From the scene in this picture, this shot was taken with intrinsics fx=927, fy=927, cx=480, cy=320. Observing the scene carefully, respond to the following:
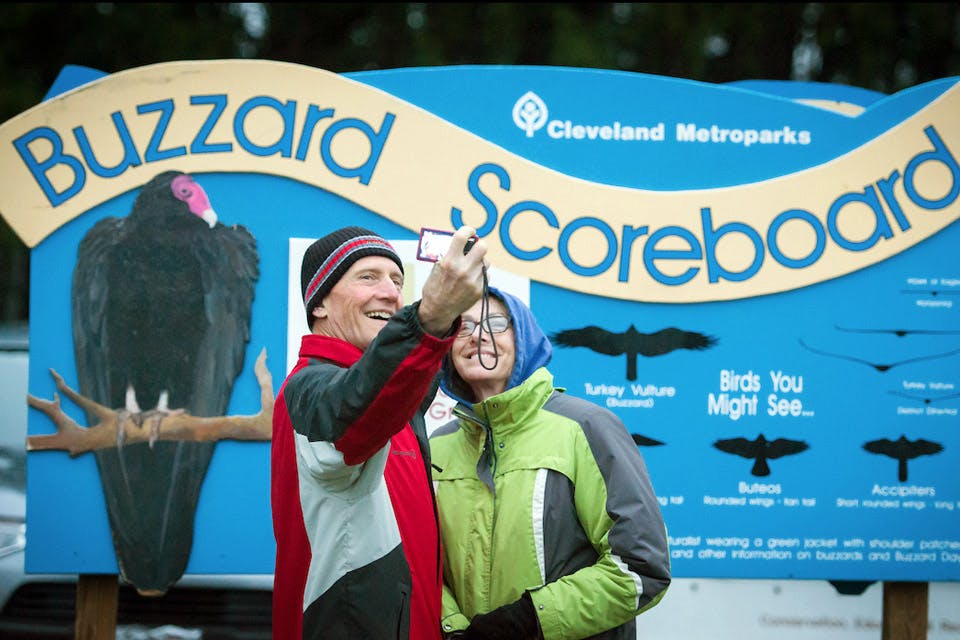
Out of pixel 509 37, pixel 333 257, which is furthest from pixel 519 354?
pixel 509 37

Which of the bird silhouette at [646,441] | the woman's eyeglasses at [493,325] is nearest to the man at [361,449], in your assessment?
the woman's eyeglasses at [493,325]

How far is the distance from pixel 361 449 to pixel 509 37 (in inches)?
201

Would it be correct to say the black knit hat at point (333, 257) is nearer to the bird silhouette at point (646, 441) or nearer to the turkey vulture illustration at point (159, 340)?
the turkey vulture illustration at point (159, 340)

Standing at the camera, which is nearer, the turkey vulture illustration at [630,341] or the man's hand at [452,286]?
the man's hand at [452,286]

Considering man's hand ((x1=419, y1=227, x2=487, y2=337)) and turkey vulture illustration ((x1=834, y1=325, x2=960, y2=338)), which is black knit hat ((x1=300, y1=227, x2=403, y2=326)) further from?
turkey vulture illustration ((x1=834, y1=325, x2=960, y2=338))

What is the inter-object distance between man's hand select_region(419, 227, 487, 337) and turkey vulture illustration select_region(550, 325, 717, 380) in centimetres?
191

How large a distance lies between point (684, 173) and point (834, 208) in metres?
0.57

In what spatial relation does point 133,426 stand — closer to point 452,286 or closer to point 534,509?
point 534,509

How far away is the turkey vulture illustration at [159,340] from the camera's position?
3227mm

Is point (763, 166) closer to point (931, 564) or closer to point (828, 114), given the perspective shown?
point (828, 114)

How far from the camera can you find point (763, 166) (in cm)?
343

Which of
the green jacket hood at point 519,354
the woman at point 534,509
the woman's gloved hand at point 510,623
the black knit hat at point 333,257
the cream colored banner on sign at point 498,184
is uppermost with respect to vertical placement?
the cream colored banner on sign at point 498,184

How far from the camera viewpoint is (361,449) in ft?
5.14

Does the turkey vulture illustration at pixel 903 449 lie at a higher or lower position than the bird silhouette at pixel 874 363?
lower
